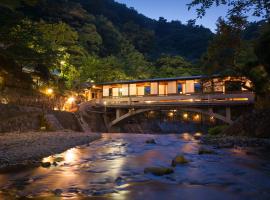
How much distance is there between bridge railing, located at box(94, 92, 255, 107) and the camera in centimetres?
3300

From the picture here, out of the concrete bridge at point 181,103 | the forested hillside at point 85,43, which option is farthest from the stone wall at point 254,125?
the concrete bridge at point 181,103

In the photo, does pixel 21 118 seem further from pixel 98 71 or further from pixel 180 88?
pixel 98 71

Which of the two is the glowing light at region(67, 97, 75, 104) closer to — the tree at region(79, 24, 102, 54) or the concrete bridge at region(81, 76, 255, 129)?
the concrete bridge at region(81, 76, 255, 129)

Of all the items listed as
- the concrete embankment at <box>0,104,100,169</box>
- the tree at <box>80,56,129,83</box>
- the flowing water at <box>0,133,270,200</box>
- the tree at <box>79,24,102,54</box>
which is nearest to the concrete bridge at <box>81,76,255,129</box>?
the tree at <box>80,56,129,83</box>

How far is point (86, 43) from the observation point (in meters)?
62.0

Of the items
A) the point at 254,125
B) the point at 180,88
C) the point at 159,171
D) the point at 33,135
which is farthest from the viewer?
the point at 180,88

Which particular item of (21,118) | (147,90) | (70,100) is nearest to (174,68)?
(147,90)

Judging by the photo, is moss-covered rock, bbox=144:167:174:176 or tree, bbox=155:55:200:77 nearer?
moss-covered rock, bbox=144:167:174:176

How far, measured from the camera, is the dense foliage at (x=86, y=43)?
13.2 m

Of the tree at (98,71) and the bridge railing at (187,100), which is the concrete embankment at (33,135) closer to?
the bridge railing at (187,100)

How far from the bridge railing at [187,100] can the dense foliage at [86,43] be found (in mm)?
7386

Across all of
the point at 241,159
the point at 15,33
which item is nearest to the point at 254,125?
the point at 241,159

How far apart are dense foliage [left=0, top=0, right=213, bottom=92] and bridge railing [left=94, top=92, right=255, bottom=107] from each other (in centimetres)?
739

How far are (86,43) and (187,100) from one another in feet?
108
